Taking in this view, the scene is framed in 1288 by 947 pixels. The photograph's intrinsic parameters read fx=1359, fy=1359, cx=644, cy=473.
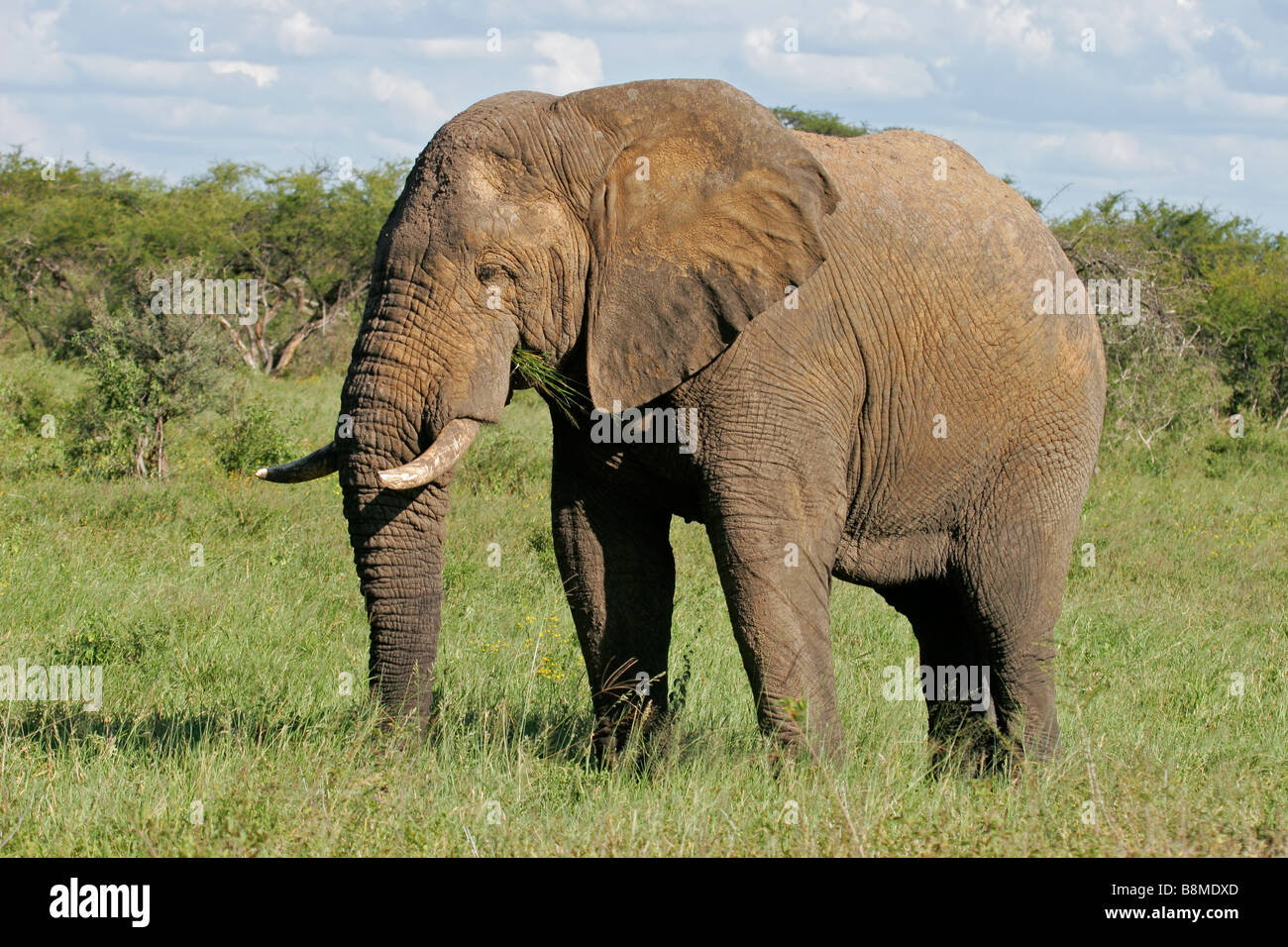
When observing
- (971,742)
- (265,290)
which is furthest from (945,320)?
(265,290)

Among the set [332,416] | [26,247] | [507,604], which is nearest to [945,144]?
[507,604]

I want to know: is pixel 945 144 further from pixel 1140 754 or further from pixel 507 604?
pixel 507 604

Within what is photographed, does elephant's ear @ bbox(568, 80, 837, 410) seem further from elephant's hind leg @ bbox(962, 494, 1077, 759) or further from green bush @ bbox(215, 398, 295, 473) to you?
green bush @ bbox(215, 398, 295, 473)

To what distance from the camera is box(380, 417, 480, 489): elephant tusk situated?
4297 mm

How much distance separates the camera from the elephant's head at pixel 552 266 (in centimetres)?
454

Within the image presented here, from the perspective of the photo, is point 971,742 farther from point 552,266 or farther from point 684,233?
point 552,266

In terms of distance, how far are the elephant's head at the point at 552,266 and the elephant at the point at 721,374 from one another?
1cm

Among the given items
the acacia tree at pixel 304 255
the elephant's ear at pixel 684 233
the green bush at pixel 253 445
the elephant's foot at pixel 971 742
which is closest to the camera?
the elephant's ear at pixel 684 233

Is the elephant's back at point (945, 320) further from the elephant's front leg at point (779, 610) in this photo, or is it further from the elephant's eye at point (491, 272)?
the elephant's eye at point (491, 272)

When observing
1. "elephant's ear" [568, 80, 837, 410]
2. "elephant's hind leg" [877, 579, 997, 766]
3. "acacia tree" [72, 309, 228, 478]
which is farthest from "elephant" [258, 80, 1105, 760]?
"acacia tree" [72, 309, 228, 478]

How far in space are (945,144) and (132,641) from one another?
15.2ft

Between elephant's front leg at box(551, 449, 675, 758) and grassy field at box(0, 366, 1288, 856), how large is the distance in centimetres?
28

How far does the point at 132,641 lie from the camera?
6934 millimetres

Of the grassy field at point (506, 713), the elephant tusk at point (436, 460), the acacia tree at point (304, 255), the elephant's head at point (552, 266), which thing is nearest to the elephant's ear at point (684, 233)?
the elephant's head at point (552, 266)
